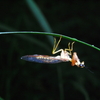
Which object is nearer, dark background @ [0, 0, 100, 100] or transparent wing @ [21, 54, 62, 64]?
transparent wing @ [21, 54, 62, 64]

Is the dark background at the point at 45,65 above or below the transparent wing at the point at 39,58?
above

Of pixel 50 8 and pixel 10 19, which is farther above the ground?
pixel 50 8

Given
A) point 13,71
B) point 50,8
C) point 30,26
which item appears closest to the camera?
point 13,71

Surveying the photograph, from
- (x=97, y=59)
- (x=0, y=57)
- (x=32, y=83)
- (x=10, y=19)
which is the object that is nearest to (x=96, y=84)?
(x=97, y=59)

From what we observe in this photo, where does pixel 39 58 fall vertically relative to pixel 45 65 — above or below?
below

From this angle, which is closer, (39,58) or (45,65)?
(39,58)

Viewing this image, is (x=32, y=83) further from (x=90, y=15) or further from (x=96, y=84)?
(x=90, y=15)

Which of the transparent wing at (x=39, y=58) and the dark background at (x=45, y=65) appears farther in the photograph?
the dark background at (x=45, y=65)

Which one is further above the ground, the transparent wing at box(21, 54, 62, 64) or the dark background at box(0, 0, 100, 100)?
the dark background at box(0, 0, 100, 100)
